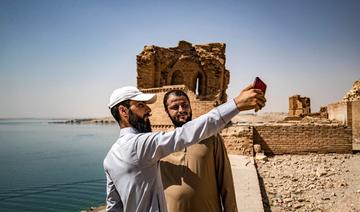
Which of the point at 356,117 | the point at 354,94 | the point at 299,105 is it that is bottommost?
the point at 356,117

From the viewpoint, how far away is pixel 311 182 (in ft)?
23.5

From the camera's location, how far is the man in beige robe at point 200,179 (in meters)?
2.39

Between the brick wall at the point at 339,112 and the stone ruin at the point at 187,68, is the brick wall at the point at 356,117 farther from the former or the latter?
the stone ruin at the point at 187,68

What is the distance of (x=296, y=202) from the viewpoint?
19.4ft

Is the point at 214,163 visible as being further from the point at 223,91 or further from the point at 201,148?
the point at 223,91

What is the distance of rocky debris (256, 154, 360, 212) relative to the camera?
19.0 feet

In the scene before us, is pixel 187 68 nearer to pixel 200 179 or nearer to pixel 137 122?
pixel 200 179

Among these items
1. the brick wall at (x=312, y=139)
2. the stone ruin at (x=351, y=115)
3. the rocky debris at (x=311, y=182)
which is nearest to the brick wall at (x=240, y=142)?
the rocky debris at (x=311, y=182)

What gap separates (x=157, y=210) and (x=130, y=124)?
51 centimetres

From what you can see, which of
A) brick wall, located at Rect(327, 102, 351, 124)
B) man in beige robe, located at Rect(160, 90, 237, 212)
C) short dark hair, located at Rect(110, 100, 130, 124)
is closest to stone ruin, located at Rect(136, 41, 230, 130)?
brick wall, located at Rect(327, 102, 351, 124)

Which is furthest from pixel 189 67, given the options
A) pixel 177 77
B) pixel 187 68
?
pixel 177 77

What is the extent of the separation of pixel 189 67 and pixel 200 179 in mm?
19420

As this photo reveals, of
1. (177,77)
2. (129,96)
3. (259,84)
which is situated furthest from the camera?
(177,77)

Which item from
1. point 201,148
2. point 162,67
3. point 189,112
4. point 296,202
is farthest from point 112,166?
point 162,67
